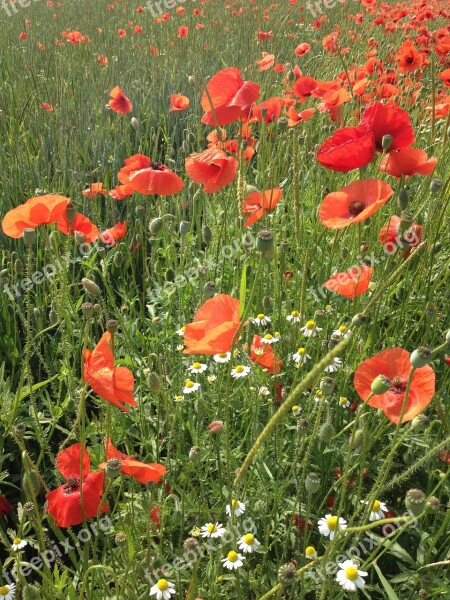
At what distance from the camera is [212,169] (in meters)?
1.79

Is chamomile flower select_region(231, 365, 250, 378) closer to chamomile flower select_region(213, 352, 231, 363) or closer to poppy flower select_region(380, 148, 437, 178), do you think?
chamomile flower select_region(213, 352, 231, 363)

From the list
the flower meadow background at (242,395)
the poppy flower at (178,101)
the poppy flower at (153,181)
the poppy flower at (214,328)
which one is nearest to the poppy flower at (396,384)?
the flower meadow background at (242,395)

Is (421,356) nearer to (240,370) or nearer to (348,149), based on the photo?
(348,149)

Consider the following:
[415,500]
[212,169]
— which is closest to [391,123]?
[212,169]

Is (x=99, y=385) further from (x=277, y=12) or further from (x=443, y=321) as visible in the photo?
(x=277, y=12)

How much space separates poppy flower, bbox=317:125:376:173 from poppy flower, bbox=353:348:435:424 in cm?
51

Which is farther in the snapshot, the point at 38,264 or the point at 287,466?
the point at 38,264

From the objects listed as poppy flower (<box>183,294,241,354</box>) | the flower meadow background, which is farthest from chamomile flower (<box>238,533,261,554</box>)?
poppy flower (<box>183,294,241,354</box>)

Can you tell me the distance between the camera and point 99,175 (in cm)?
356

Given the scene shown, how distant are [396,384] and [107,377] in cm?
63

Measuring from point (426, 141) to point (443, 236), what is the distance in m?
0.60

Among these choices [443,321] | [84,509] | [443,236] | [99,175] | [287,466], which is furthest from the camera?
[99,175]

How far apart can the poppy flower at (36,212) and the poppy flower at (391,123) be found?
850 millimetres

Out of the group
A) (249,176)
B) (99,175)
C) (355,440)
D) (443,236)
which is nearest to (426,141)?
(443,236)
